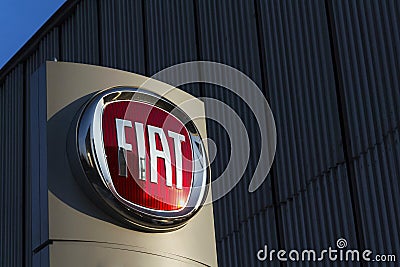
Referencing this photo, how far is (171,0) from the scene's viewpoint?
412 inches

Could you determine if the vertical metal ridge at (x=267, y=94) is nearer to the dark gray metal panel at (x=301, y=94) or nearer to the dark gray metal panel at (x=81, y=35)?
the dark gray metal panel at (x=301, y=94)

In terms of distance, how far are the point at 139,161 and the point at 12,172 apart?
36.8 feet

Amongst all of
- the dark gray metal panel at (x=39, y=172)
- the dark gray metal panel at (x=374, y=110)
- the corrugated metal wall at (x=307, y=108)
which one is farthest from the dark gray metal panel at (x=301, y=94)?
the dark gray metal panel at (x=39, y=172)

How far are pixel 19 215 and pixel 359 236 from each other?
732cm

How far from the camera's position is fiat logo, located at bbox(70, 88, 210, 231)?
2830 mm

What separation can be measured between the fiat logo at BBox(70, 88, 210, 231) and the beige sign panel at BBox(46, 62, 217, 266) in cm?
5

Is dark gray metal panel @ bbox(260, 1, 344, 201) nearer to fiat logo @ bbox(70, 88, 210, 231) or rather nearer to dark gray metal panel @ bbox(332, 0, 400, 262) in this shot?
dark gray metal panel @ bbox(332, 0, 400, 262)

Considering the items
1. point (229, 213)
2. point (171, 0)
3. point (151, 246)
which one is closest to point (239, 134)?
point (229, 213)

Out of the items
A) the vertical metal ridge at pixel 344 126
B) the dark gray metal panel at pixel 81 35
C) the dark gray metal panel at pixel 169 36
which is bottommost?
the vertical metal ridge at pixel 344 126

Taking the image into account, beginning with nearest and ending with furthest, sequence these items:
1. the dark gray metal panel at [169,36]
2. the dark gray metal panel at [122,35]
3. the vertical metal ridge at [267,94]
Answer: the vertical metal ridge at [267,94], the dark gray metal panel at [169,36], the dark gray metal panel at [122,35]

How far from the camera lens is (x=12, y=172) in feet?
45.0

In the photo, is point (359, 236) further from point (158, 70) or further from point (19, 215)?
point (19, 215)

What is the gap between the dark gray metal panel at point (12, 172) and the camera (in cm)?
1316

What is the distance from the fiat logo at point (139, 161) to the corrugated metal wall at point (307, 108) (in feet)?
13.9
